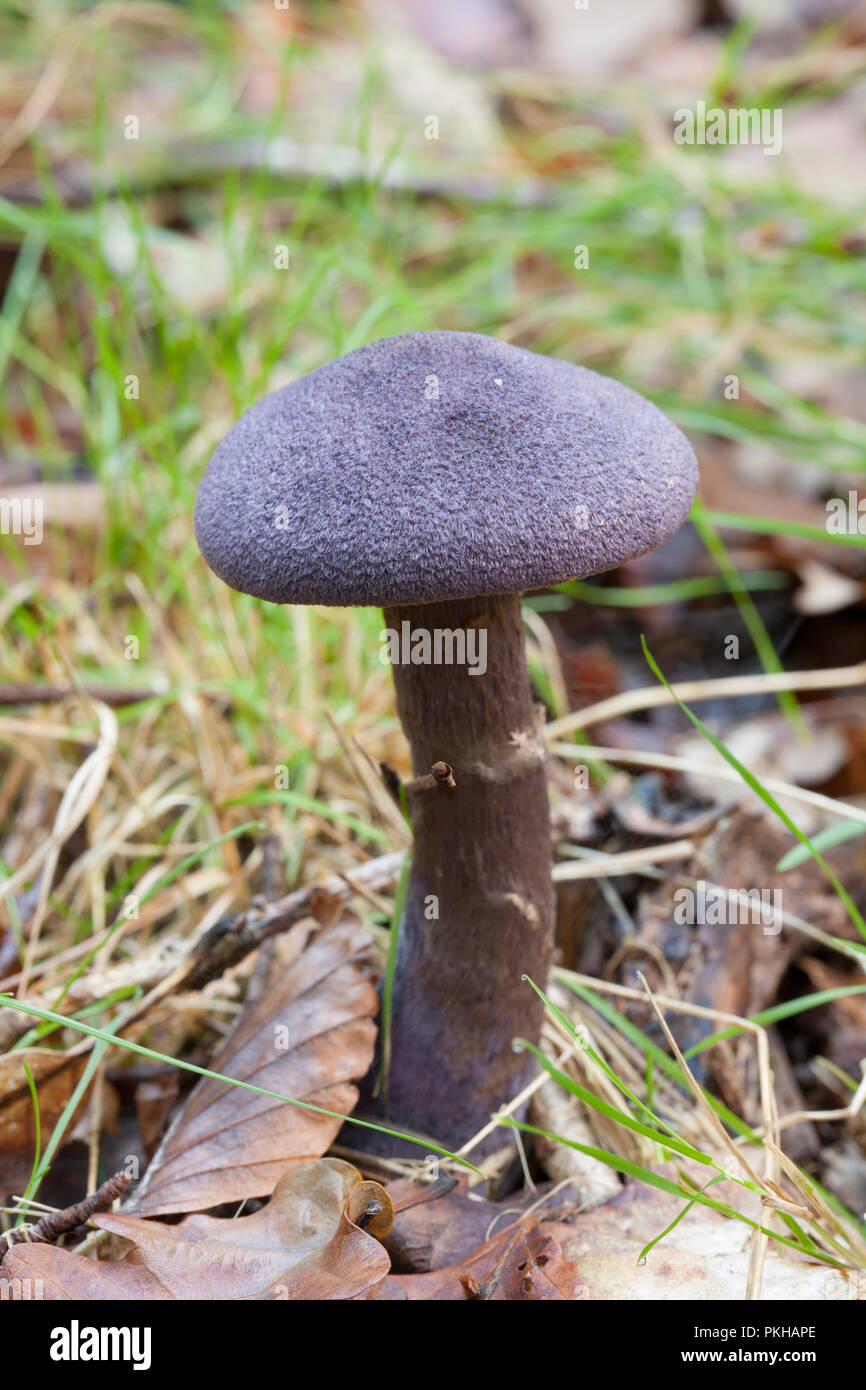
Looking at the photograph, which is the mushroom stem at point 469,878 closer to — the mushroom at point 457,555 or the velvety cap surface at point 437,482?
the mushroom at point 457,555

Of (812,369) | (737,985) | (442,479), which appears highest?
(812,369)

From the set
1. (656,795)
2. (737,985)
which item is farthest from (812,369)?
(737,985)

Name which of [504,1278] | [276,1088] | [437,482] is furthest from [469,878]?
[437,482]

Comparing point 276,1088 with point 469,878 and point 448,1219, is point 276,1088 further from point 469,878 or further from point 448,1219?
point 469,878

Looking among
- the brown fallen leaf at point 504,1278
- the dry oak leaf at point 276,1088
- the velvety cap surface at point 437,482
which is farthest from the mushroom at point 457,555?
the brown fallen leaf at point 504,1278
